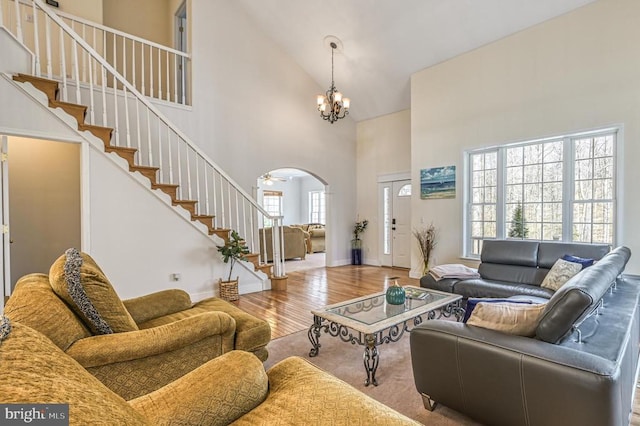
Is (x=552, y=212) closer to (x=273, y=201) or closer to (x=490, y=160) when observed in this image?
(x=490, y=160)

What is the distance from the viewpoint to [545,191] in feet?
14.8

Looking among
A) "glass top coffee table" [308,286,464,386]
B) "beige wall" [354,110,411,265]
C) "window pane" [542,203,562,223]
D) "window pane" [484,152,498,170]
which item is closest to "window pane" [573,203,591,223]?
"window pane" [542,203,562,223]

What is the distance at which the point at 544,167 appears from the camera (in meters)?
4.52

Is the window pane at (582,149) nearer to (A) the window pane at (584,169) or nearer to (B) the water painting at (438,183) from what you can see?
(A) the window pane at (584,169)

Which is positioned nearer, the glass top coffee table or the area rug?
the area rug

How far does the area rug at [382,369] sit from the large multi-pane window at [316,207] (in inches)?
369

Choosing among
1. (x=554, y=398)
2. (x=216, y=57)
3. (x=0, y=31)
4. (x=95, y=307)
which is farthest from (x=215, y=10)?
(x=554, y=398)

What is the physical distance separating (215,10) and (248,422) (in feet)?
21.0

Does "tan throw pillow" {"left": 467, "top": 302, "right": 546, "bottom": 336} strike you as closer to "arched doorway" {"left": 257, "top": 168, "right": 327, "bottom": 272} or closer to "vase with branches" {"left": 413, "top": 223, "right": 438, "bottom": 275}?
"vase with branches" {"left": 413, "top": 223, "right": 438, "bottom": 275}

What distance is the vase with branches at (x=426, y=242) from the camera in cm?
564

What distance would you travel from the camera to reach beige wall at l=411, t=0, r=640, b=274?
12.4 ft

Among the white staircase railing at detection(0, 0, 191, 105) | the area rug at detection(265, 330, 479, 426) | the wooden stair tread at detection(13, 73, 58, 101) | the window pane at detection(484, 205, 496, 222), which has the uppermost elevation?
the white staircase railing at detection(0, 0, 191, 105)

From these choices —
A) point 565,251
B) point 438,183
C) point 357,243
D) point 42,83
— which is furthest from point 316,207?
point 42,83

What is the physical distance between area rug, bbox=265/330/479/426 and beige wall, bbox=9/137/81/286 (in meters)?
3.91
